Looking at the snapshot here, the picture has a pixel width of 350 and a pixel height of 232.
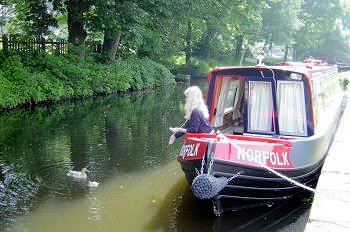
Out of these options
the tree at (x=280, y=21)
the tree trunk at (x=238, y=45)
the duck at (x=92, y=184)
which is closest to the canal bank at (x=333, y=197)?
the duck at (x=92, y=184)

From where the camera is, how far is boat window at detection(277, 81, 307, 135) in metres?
9.55

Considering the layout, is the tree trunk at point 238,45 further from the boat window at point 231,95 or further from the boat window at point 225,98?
the boat window at point 225,98

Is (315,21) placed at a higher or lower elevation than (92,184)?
higher

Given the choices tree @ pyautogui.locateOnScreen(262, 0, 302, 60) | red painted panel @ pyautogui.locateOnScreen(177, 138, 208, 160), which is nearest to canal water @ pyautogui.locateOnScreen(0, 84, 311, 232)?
red painted panel @ pyautogui.locateOnScreen(177, 138, 208, 160)

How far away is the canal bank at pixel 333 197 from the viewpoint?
5.54 meters

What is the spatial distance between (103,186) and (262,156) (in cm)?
325

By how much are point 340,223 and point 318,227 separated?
329 mm

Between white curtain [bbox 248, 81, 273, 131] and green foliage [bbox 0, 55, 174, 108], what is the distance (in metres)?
11.1

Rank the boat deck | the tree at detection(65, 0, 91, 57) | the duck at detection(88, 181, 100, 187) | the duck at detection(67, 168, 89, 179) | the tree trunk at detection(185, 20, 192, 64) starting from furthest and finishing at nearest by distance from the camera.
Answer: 1. the tree trunk at detection(185, 20, 192, 64)
2. the tree at detection(65, 0, 91, 57)
3. the boat deck
4. the duck at detection(67, 168, 89, 179)
5. the duck at detection(88, 181, 100, 187)

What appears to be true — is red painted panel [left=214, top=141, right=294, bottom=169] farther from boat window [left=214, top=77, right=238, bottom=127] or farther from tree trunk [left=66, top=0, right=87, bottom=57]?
tree trunk [left=66, top=0, right=87, bottom=57]

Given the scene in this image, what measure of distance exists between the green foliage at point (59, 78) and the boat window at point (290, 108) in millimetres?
11682

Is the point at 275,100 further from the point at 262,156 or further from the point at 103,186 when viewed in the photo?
the point at 103,186

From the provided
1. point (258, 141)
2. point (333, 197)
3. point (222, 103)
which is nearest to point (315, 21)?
point (222, 103)

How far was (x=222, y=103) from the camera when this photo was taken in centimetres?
1090
